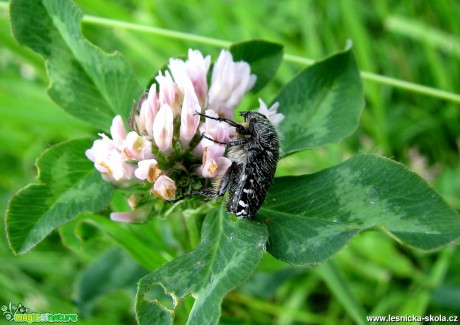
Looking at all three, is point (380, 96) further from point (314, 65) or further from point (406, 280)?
point (314, 65)

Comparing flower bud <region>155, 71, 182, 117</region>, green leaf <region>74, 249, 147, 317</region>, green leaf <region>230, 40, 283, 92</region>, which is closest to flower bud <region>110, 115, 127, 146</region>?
flower bud <region>155, 71, 182, 117</region>

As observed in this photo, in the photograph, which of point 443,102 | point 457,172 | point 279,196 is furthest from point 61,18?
point 443,102

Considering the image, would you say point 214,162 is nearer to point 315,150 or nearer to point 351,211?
point 351,211

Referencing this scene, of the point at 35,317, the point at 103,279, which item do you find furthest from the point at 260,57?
the point at 35,317

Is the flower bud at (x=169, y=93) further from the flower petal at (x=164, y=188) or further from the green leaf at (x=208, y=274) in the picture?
the green leaf at (x=208, y=274)

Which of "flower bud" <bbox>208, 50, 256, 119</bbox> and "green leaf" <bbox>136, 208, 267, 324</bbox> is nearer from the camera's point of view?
"green leaf" <bbox>136, 208, 267, 324</bbox>

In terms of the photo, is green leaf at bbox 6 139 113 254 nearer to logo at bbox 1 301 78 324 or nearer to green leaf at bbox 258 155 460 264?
green leaf at bbox 258 155 460 264

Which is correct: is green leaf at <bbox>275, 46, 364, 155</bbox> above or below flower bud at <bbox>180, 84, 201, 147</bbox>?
below

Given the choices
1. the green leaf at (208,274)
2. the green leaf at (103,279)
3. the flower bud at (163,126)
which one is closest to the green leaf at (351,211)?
the green leaf at (208,274)
